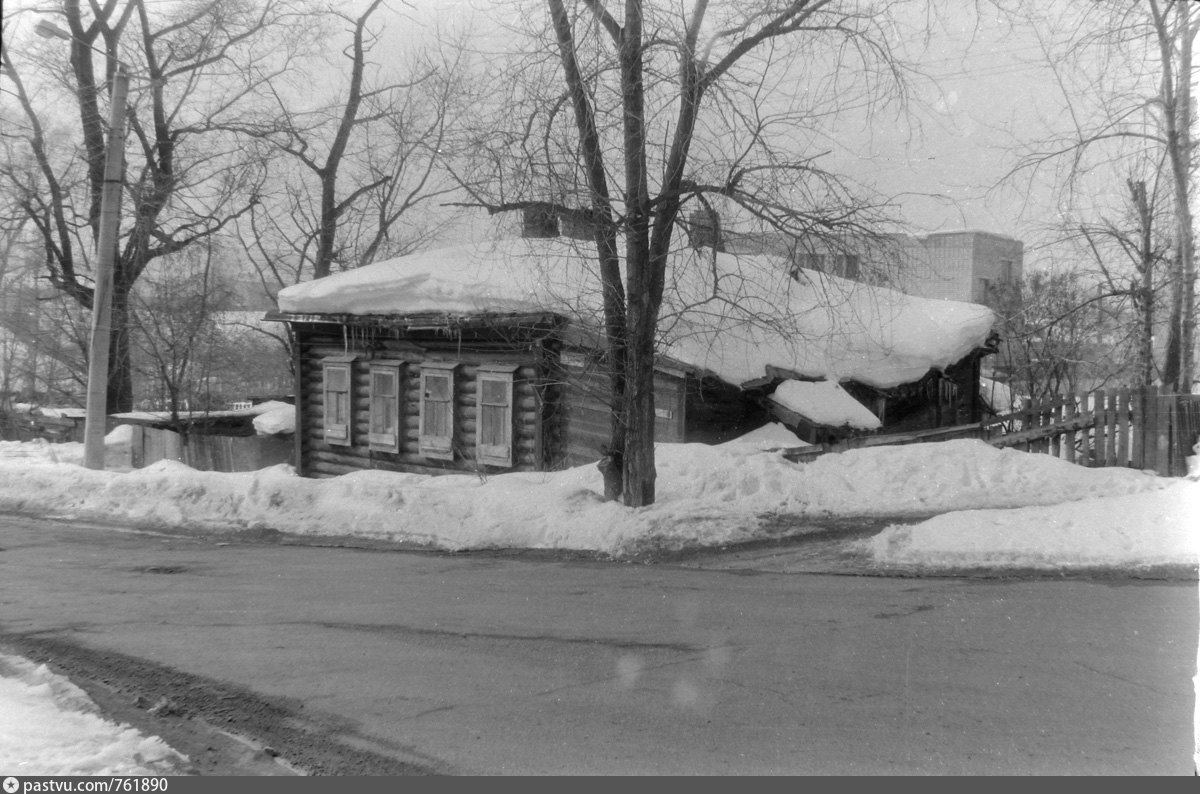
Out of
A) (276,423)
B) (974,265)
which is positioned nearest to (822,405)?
(276,423)

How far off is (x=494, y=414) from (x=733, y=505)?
6.97 m

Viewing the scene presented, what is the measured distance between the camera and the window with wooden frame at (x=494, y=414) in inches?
693

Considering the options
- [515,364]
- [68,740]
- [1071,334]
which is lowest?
[68,740]

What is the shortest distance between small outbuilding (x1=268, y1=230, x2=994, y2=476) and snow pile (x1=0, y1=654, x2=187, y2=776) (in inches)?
315

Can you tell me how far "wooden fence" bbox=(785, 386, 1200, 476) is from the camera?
13117 millimetres

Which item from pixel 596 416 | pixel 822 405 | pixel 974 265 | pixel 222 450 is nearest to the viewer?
pixel 822 405

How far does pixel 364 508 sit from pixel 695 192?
5.37m

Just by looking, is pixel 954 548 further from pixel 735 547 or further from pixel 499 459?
pixel 499 459

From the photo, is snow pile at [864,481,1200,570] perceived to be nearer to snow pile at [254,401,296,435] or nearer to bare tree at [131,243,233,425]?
snow pile at [254,401,296,435]

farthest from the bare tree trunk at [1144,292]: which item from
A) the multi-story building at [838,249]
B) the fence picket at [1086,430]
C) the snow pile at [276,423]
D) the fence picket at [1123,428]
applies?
the snow pile at [276,423]

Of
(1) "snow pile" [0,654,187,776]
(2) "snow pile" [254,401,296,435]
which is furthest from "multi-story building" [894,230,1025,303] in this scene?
(1) "snow pile" [0,654,187,776]

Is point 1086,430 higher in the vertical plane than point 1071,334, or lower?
lower

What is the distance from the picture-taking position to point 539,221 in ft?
39.8

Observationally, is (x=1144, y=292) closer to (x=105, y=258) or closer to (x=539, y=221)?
(x=539, y=221)
